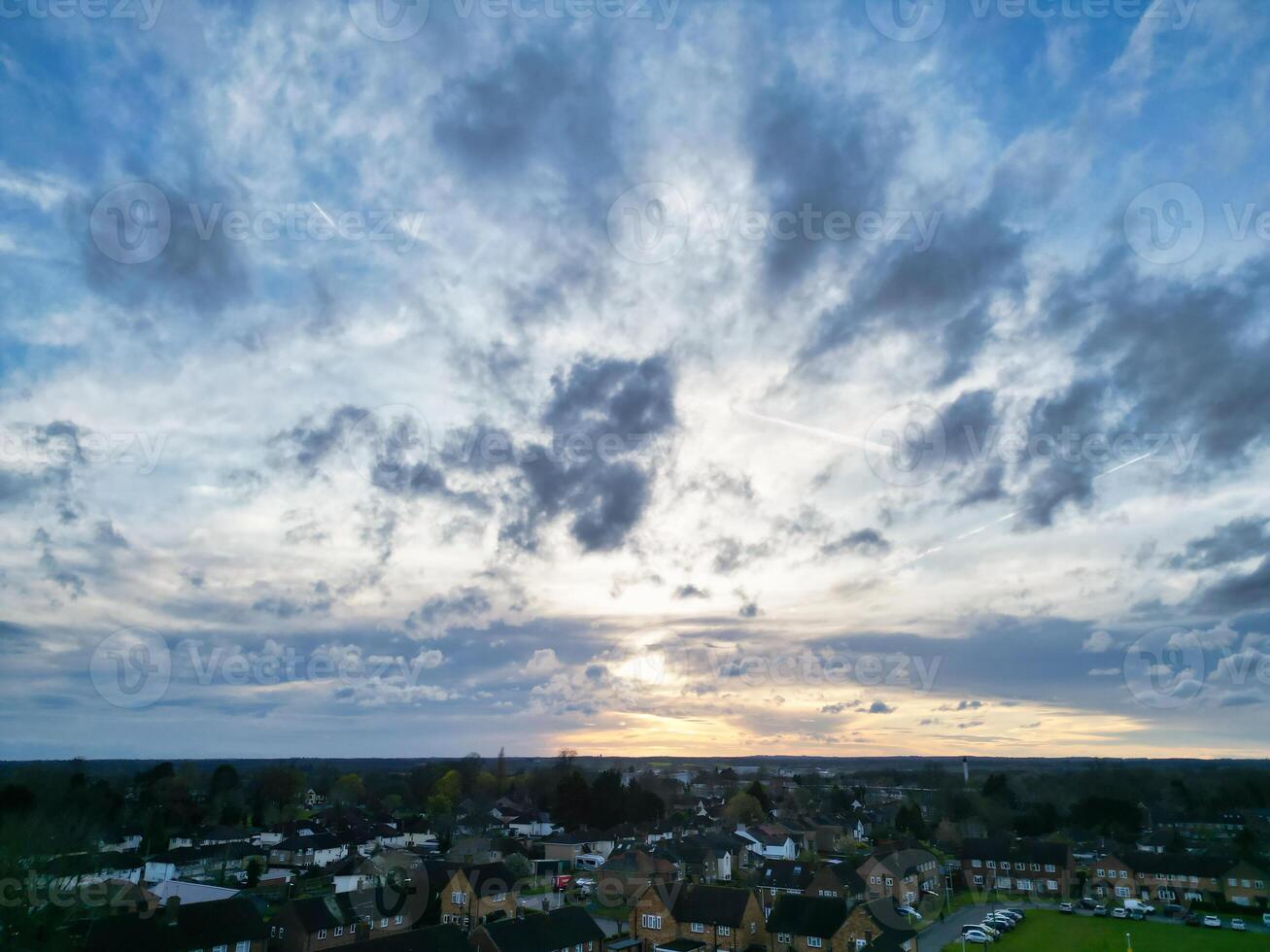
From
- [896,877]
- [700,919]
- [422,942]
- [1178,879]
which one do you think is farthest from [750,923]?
[1178,879]

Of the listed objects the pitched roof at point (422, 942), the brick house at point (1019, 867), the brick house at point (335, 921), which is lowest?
the brick house at point (1019, 867)

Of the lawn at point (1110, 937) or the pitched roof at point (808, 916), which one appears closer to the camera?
the pitched roof at point (808, 916)

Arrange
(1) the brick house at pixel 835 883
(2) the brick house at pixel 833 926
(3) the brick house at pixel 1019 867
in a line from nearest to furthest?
1. (2) the brick house at pixel 833 926
2. (1) the brick house at pixel 835 883
3. (3) the brick house at pixel 1019 867

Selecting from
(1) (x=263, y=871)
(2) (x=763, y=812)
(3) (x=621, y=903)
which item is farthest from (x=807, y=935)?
(2) (x=763, y=812)

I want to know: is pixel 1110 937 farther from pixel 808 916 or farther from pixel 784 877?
pixel 784 877

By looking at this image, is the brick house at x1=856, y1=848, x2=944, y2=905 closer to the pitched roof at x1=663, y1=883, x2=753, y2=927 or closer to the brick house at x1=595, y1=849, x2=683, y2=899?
the brick house at x1=595, y1=849, x2=683, y2=899

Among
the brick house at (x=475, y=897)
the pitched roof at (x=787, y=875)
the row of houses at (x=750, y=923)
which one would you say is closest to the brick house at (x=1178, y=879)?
the pitched roof at (x=787, y=875)

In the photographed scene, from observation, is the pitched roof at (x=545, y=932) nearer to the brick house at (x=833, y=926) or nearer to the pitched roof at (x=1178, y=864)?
A: the brick house at (x=833, y=926)
